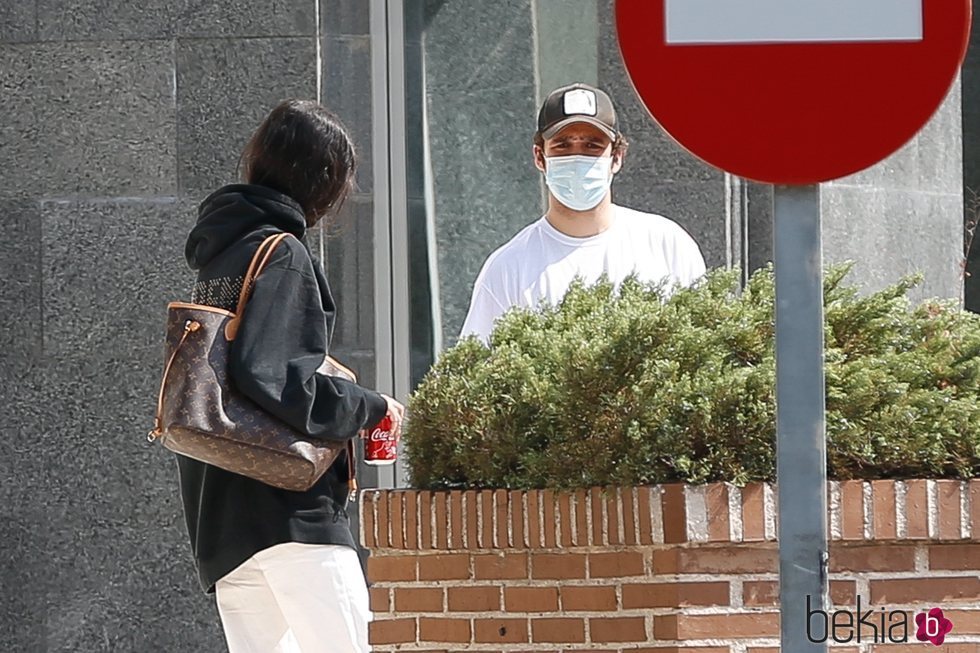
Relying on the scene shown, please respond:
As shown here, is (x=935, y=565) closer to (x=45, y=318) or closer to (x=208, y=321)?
(x=208, y=321)

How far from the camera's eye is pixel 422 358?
7.76m

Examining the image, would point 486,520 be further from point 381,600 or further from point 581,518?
point 381,600

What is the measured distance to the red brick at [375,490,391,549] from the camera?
4.44 metres

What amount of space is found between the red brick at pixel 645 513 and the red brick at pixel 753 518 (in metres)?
0.19

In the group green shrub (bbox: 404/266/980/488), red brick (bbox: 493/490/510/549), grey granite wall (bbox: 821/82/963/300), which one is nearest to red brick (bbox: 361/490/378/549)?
green shrub (bbox: 404/266/980/488)

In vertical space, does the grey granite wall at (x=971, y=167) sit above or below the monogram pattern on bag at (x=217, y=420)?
above

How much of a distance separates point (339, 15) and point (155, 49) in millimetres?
712

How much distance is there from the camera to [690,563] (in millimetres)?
4047

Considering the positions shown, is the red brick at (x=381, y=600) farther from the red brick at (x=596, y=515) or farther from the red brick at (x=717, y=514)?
the red brick at (x=717, y=514)

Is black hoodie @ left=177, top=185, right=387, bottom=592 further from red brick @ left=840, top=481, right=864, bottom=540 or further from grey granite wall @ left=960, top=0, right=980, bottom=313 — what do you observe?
grey granite wall @ left=960, top=0, right=980, bottom=313

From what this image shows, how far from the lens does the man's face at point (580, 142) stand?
20.9 feet

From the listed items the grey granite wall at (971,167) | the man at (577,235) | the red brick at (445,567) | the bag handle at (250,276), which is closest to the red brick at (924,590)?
the red brick at (445,567)

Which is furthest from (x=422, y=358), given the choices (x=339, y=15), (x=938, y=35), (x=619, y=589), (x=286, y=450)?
(x=938, y=35)

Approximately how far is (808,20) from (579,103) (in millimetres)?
3172
